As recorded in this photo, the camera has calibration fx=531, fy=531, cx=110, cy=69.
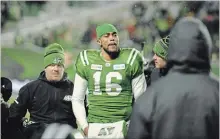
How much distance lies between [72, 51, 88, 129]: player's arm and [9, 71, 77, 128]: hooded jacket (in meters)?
0.32

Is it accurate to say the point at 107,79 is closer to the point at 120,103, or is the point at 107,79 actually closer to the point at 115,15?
the point at 120,103

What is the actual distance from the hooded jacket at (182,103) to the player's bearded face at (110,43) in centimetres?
168

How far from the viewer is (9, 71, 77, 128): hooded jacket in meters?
4.28

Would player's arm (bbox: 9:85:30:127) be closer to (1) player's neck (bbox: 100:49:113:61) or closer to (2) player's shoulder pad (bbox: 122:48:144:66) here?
(1) player's neck (bbox: 100:49:113:61)

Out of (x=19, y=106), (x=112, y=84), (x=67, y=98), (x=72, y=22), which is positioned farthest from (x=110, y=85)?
(x=72, y=22)

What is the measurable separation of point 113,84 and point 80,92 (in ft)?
0.95

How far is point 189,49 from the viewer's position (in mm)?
2123

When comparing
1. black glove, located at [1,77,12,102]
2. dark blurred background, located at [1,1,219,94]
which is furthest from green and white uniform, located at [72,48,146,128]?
dark blurred background, located at [1,1,219,94]

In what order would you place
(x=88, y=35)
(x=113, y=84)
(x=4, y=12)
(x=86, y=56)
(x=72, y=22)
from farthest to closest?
(x=72, y=22)
(x=88, y=35)
(x=4, y=12)
(x=86, y=56)
(x=113, y=84)

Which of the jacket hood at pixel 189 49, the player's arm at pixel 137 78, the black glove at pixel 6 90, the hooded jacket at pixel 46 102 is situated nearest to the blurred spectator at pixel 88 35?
the black glove at pixel 6 90

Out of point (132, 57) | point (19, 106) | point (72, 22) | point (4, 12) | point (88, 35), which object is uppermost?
point (4, 12)

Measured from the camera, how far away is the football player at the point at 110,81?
12.4 feet

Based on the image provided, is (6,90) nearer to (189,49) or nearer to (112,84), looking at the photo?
(112,84)

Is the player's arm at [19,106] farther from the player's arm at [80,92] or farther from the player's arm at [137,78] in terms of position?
the player's arm at [137,78]
